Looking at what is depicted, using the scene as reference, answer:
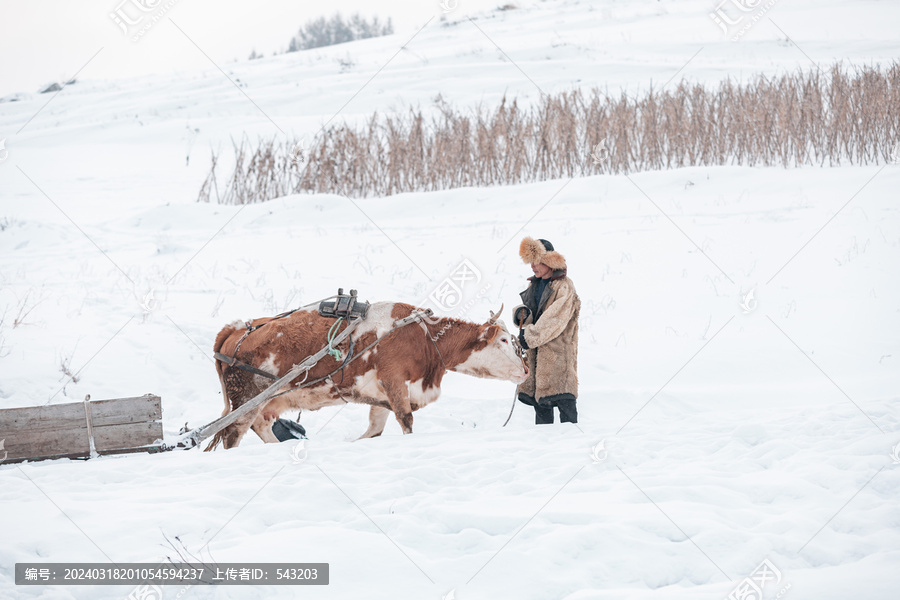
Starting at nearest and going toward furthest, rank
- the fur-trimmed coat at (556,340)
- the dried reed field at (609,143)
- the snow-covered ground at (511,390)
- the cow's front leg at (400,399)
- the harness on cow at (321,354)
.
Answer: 1. the snow-covered ground at (511,390)
2. the harness on cow at (321,354)
3. the cow's front leg at (400,399)
4. the fur-trimmed coat at (556,340)
5. the dried reed field at (609,143)

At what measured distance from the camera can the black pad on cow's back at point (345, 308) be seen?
522cm

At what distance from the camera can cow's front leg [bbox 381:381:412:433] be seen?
17.6 ft

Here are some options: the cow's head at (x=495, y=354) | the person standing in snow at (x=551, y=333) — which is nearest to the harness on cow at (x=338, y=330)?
the cow's head at (x=495, y=354)

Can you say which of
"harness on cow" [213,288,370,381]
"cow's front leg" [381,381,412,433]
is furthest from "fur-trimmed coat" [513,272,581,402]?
"harness on cow" [213,288,370,381]

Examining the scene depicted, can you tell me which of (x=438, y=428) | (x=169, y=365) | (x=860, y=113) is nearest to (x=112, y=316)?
(x=169, y=365)

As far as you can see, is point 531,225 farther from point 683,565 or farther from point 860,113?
point 683,565

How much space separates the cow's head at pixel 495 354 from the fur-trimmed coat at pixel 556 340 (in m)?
0.15

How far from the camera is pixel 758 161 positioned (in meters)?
14.5

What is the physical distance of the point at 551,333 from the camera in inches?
220

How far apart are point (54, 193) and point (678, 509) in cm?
1599

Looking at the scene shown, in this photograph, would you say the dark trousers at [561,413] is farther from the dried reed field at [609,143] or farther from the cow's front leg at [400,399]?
the dried reed field at [609,143]

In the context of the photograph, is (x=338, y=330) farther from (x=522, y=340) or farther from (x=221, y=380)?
(x=522, y=340)
